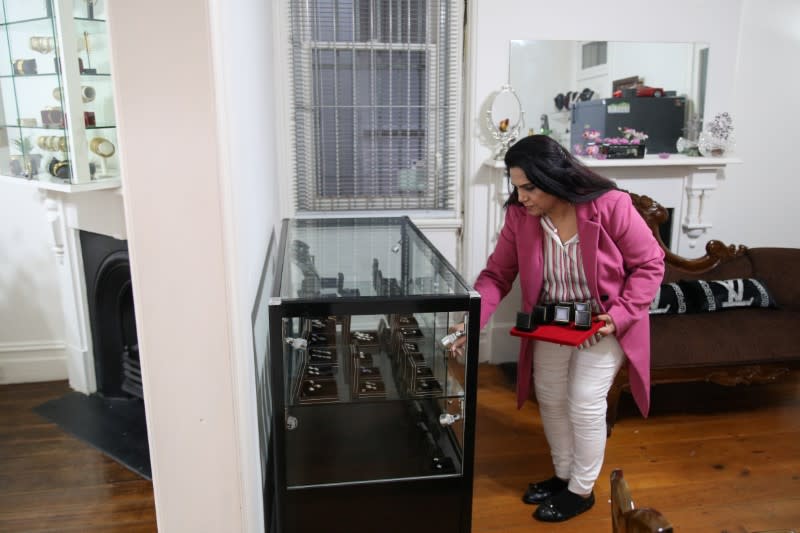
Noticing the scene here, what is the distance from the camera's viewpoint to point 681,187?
3719mm

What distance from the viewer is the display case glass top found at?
181 cm

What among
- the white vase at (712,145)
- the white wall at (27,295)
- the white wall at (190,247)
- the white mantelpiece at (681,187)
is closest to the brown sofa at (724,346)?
the white mantelpiece at (681,187)

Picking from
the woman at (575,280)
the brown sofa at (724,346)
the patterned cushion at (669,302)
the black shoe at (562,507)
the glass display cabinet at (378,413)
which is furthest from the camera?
the patterned cushion at (669,302)

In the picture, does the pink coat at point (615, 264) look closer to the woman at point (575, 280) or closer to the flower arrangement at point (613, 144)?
the woman at point (575, 280)

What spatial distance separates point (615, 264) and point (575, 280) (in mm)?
140

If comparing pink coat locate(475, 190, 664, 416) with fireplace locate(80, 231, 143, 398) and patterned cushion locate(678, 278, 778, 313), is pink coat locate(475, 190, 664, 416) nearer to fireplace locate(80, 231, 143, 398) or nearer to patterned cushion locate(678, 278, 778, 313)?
patterned cushion locate(678, 278, 778, 313)

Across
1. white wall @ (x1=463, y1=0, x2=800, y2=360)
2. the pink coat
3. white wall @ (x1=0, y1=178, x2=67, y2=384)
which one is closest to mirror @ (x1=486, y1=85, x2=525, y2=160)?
white wall @ (x1=463, y1=0, x2=800, y2=360)

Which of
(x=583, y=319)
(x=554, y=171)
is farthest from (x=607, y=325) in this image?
(x=554, y=171)

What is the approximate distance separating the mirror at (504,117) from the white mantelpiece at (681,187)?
5.9 inches

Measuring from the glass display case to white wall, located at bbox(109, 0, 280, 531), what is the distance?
51.4 inches

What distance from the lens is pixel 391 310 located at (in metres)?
1.71

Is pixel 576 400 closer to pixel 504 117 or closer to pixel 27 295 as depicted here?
pixel 504 117

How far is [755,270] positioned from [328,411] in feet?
9.14

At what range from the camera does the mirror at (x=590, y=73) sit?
3.45 meters
